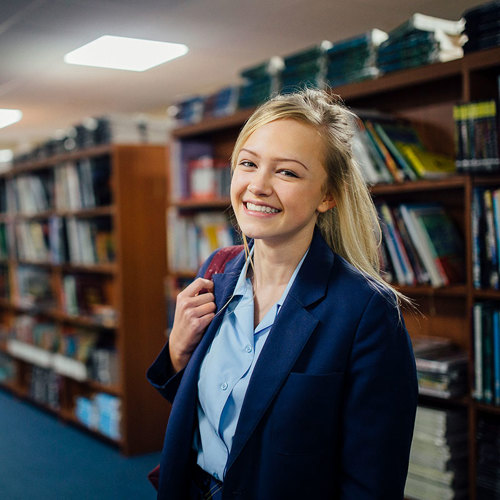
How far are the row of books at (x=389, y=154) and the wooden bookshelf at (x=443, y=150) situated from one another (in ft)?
0.17

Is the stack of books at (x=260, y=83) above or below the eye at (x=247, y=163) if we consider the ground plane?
above

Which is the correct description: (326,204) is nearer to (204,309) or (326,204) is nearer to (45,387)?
(204,309)

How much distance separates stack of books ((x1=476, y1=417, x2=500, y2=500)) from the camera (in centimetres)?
209

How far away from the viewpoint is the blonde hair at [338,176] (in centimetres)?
126

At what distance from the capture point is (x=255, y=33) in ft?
8.29

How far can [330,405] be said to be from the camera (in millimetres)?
1135

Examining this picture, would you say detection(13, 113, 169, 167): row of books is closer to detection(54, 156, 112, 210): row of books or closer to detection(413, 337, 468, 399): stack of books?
detection(54, 156, 112, 210): row of books

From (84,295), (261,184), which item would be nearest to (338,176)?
(261,184)

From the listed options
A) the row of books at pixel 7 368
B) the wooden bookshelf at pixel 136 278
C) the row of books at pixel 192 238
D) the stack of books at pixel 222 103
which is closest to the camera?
the stack of books at pixel 222 103

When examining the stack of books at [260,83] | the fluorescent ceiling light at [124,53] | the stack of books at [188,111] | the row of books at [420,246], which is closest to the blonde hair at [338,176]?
the row of books at [420,246]

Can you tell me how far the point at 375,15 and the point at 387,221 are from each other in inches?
31.9

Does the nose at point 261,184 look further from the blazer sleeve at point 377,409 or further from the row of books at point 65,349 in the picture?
the row of books at point 65,349

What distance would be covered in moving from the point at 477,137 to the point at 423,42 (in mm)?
465

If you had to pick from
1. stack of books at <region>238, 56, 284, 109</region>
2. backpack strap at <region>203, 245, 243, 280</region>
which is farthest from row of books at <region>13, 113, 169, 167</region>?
backpack strap at <region>203, 245, 243, 280</region>
